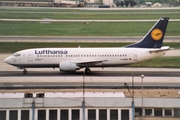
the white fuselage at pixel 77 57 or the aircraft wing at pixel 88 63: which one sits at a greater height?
the white fuselage at pixel 77 57

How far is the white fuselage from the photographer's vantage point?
4125cm

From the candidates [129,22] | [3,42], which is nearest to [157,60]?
[3,42]

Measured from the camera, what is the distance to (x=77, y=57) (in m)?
41.4

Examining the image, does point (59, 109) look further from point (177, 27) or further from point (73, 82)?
point (177, 27)

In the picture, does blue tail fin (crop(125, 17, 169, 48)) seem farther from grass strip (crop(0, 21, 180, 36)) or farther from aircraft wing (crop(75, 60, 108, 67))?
grass strip (crop(0, 21, 180, 36))

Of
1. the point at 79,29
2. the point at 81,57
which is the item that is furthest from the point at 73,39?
the point at 81,57

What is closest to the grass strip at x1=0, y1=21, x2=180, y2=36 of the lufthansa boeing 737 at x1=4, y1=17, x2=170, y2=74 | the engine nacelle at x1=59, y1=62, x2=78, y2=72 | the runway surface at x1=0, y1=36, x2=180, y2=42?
the runway surface at x1=0, y1=36, x2=180, y2=42

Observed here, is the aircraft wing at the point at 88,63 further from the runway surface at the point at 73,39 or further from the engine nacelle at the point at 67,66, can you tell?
the runway surface at the point at 73,39

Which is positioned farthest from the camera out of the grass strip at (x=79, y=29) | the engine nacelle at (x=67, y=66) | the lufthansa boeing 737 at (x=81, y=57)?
the grass strip at (x=79, y=29)

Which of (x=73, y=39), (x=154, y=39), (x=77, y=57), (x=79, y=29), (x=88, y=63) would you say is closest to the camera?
(x=88, y=63)

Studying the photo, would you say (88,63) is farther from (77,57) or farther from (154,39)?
(154,39)

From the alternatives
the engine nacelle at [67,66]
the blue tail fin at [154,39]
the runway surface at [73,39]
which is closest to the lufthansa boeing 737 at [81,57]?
the engine nacelle at [67,66]

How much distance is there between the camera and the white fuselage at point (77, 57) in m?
41.2

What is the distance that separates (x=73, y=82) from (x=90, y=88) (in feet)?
19.0
